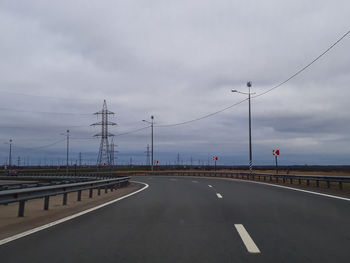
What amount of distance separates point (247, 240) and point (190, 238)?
114cm

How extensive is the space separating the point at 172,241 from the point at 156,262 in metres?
1.46

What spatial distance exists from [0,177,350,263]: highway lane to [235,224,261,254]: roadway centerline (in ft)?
0.25

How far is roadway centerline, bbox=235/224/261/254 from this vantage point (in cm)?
599

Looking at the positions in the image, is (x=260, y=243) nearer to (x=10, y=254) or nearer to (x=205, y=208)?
(x=10, y=254)

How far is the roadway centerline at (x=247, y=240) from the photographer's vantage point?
5.99 metres

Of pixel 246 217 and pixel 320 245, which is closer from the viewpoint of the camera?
pixel 320 245

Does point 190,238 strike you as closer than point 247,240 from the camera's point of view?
No

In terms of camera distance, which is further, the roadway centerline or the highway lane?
the roadway centerline

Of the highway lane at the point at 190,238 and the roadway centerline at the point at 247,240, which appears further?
the roadway centerline at the point at 247,240

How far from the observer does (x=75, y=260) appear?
18.1 feet

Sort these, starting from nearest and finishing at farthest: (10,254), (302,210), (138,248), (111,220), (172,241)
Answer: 1. (10,254)
2. (138,248)
3. (172,241)
4. (111,220)
5. (302,210)

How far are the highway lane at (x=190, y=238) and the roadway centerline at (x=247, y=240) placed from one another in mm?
77

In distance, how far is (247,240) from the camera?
22.2ft

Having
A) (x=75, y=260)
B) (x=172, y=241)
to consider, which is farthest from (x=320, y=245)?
(x=75, y=260)
